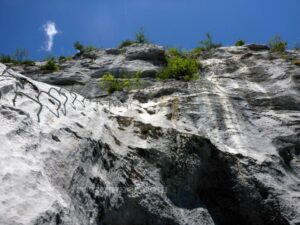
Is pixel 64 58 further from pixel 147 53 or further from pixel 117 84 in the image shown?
pixel 117 84

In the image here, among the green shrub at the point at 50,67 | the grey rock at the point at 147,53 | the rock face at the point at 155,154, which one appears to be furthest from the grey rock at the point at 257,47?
the green shrub at the point at 50,67

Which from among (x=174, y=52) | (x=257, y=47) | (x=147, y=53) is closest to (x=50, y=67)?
(x=147, y=53)

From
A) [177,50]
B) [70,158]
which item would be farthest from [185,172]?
[177,50]

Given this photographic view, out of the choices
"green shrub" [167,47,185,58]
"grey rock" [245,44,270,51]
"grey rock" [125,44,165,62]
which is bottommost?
"grey rock" [125,44,165,62]

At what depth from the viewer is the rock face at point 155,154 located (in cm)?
506

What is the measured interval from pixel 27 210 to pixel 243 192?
4.86 meters

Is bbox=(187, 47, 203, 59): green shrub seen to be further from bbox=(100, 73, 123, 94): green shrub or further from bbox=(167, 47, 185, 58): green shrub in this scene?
bbox=(100, 73, 123, 94): green shrub

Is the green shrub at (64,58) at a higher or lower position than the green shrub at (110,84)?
higher

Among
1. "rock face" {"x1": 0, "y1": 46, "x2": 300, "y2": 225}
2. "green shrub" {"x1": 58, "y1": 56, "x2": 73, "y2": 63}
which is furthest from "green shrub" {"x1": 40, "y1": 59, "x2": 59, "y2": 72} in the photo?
"rock face" {"x1": 0, "y1": 46, "x2": 300, "y2": 225}

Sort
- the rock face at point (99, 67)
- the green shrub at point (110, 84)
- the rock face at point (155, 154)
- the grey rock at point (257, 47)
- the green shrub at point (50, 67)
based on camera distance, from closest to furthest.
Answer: the rock face at point (155, 154) → the green shrub at point (110, 84) → the rock face at point (99, 67) → the green shrub at point (50, 67) → the grey rock at point (257, 47)

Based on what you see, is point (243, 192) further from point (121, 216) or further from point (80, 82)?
point (80, 82)

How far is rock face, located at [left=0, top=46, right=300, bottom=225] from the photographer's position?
5059 mm

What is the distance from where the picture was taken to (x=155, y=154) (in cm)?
793

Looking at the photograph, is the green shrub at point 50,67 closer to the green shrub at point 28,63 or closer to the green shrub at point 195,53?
the green shrub at point 28,63
